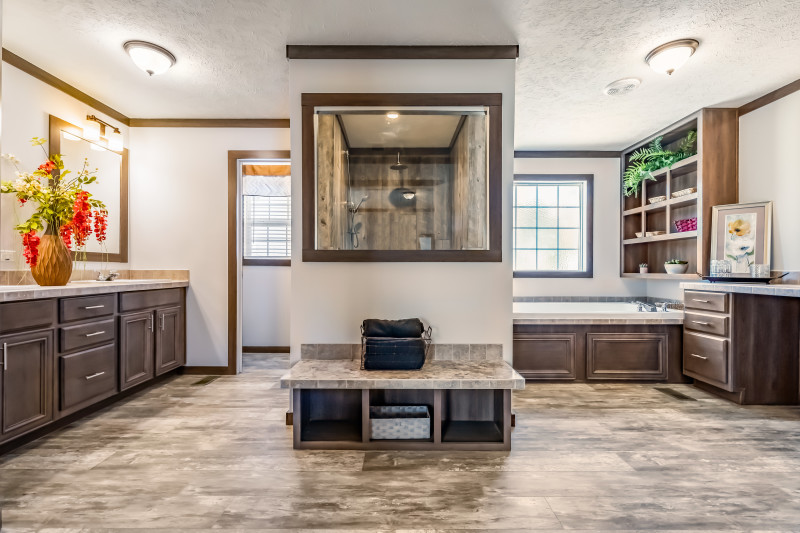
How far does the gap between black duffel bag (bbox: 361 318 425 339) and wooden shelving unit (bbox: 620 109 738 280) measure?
2861mm

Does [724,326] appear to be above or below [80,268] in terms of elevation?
below

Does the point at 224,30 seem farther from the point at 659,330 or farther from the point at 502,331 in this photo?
the point at 659,330

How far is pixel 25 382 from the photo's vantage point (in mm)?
2381

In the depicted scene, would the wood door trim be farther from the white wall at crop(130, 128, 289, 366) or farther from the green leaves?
the green leaves

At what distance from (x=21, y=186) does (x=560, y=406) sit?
3.97 metres

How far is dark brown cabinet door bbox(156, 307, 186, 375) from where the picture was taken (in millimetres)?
3674

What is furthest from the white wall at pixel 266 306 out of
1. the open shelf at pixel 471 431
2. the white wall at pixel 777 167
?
the white wall at pixel 777 167

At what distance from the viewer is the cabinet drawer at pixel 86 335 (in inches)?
105

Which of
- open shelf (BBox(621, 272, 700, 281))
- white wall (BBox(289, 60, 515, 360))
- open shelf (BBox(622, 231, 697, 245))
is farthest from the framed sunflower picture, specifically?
white wall (BBox(289, 60, 515, 360))

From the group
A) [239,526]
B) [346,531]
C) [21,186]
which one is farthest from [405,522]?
[21,186]

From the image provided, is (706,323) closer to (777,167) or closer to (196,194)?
(777,167)

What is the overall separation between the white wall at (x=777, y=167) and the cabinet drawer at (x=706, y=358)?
2.54ft

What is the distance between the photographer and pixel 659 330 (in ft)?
12.6

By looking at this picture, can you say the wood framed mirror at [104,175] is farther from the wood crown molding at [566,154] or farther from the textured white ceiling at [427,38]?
the wood crown molding at [566,154]
